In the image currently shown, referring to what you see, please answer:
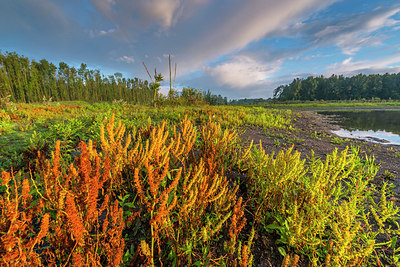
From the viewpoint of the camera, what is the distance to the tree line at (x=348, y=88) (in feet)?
200

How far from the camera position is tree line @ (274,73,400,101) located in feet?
200

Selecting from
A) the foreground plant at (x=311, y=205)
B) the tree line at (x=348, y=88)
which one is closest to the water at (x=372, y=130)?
the foreground plant at (x=311, y=205)

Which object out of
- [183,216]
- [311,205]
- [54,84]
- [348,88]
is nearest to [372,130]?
[311,205]

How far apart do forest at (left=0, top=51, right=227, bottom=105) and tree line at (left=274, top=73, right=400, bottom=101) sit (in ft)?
179

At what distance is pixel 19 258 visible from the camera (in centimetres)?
81

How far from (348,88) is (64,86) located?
95.4m

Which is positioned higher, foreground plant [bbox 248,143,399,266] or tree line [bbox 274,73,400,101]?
tree line [bbox 274,73,400,101]

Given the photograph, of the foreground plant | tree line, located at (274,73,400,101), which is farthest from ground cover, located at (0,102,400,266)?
tree line, located at (274,73,400,101)

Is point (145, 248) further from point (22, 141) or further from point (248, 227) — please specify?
point (22, 141)

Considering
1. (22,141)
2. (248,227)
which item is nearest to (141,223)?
(248,227)

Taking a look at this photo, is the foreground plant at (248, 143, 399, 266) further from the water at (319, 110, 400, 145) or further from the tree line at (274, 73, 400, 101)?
the tree line at (274, 73, 400, 101)

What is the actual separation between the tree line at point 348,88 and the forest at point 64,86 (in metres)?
54.6

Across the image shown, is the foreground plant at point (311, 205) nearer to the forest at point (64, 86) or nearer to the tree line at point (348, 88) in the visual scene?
the forest at point (64, 86)

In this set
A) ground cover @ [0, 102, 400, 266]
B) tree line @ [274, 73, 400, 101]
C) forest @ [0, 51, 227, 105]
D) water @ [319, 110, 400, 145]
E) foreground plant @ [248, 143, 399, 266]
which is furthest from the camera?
tree line @ [274, 73, 400, 101]
